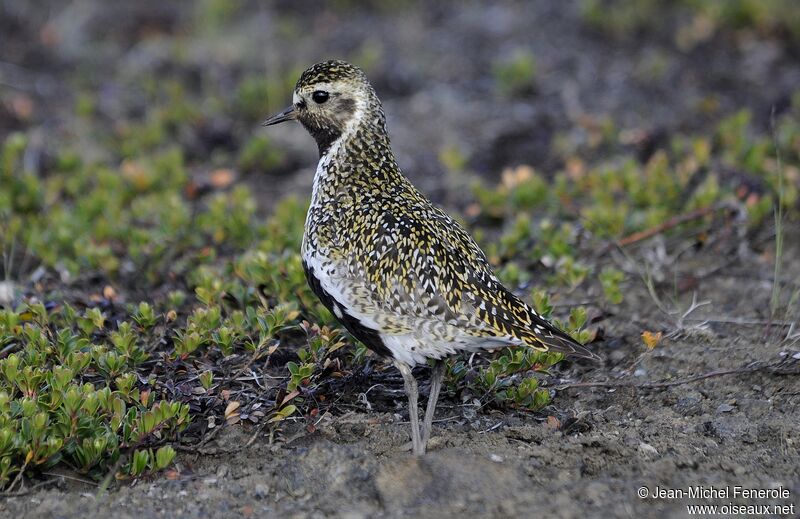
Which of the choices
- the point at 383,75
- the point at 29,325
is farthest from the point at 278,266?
the point at 383,75

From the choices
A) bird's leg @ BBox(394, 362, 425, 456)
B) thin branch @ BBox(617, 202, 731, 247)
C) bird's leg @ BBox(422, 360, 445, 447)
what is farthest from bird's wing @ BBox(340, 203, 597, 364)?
thin branch @ BBox(617, 202, 731, 247)

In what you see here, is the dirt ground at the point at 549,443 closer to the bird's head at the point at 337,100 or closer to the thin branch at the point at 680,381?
the thin branch at the point at 680,381

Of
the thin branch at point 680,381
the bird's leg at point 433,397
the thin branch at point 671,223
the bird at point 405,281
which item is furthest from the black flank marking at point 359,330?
the thin branch at point 671,223

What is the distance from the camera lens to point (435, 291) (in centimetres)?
440

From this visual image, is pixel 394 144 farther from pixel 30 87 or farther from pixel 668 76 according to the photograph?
pixel 30 87

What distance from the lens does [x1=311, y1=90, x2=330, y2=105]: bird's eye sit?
16.8 feet

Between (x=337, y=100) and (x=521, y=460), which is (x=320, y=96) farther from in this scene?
(x=521, y=460)

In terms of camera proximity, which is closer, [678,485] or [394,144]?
[678,485]

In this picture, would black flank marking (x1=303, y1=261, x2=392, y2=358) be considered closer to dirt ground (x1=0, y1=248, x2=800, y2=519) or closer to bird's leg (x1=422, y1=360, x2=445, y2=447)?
bird's leg (x1=422, y1=360, x2=445, y2=447)

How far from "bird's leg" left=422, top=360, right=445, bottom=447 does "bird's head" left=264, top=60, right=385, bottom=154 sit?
1284 millimetres

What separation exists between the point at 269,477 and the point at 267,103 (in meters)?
5.14

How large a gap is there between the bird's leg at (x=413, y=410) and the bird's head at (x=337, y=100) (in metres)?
1.30

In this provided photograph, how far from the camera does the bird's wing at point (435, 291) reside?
14.3ft

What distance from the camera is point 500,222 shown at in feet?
23.4
